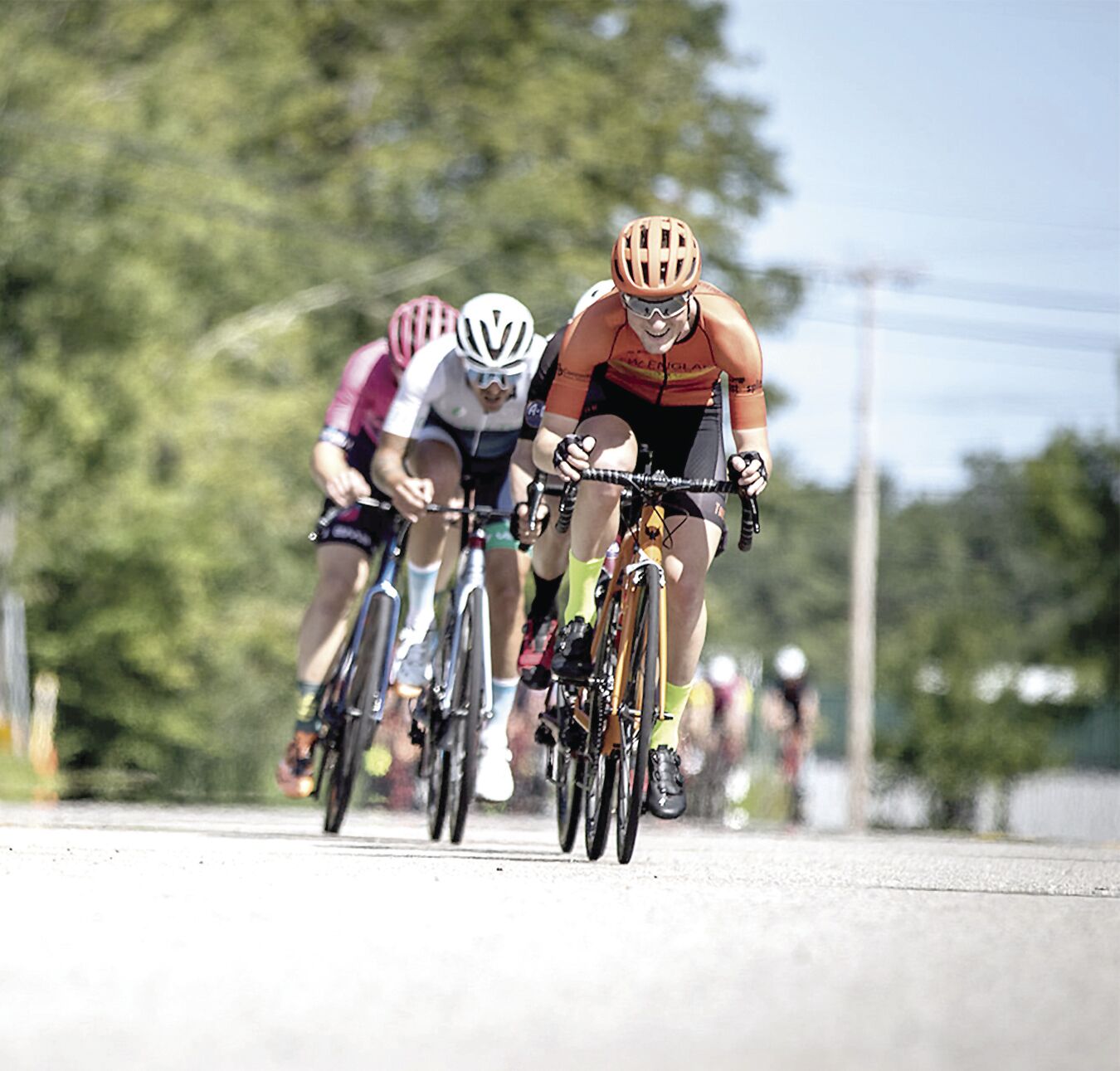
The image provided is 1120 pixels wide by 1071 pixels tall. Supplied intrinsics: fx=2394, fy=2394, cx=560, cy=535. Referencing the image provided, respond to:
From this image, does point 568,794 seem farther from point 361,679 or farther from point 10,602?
point 10,602

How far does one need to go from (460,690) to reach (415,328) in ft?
6.01

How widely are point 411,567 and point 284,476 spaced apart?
2760 cm

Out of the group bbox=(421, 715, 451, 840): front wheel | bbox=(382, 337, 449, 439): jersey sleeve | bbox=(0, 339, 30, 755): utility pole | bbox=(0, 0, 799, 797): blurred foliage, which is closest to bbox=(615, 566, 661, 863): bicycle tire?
bbox=(421, 715, 451, 840): front wheel

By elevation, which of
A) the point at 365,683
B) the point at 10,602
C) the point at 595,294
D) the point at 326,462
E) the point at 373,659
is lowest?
the point at 365,683

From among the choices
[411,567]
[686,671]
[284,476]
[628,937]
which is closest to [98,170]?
[284,476]

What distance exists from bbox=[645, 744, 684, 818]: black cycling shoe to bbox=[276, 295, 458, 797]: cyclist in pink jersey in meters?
2.88

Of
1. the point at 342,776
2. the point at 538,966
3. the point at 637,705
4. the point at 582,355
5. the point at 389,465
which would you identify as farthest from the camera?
the point at 342,776

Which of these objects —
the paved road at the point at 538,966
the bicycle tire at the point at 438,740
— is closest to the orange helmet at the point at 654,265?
the paved road at the point at 538,966

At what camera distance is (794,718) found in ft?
84.9

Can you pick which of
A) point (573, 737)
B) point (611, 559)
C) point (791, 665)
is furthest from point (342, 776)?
point (791, 665)

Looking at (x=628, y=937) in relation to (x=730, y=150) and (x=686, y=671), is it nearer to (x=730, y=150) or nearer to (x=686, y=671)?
(x=686, y=671)

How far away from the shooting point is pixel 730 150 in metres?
47.8

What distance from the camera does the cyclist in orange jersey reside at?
8.23m

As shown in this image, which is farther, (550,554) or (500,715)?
(500,715)
